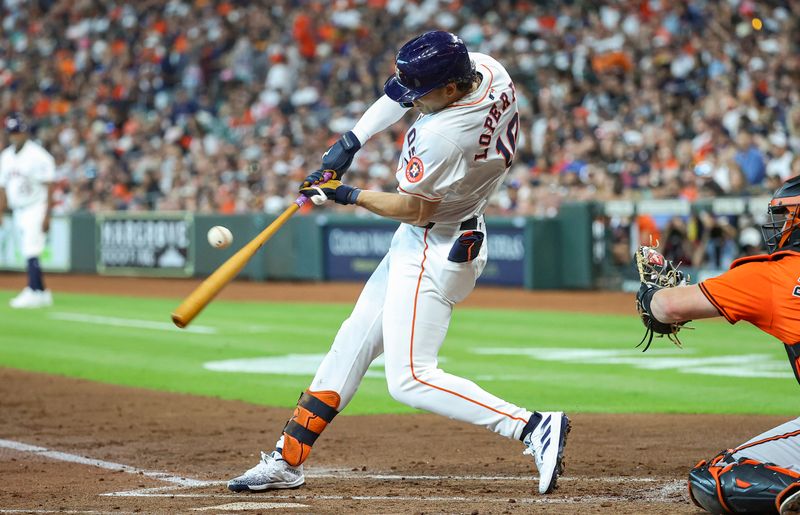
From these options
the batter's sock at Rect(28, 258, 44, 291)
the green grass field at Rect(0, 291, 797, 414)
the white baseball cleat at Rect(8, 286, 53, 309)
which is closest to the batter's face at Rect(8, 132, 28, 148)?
the batter's sock at Rect(28, 258, 44, 291)

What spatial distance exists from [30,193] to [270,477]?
11.7 metres

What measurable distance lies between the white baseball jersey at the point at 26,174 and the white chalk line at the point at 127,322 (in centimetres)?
173

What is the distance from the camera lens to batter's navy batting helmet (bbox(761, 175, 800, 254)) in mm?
4430

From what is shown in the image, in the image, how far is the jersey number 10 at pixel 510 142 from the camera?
516 cm

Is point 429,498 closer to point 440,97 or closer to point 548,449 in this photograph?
point 548,449

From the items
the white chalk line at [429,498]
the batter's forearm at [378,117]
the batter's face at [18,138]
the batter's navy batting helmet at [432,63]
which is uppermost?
the batter's face at [18,138]

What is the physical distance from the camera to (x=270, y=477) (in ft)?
17.7

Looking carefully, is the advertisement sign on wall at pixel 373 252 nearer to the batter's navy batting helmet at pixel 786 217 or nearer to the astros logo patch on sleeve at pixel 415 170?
the astros logo patch on sleeve at pixel 415 170

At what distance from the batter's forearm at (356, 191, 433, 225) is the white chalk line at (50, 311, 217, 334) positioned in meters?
8.45

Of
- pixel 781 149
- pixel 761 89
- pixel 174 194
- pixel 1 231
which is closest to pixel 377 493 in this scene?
pixel 781 149

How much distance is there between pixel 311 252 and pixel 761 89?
327 inches

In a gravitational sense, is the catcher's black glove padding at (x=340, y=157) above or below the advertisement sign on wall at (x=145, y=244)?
above

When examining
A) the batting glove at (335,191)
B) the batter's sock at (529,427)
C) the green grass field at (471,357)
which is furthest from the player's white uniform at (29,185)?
the batter's sock at (529,427)

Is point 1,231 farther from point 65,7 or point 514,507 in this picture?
point 514,507
